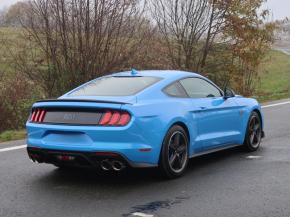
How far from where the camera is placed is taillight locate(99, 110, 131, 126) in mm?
6379

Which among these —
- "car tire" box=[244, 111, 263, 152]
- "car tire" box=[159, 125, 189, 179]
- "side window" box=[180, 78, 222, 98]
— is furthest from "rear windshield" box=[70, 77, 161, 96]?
"car tire" box=[244, 111, 263, 152]

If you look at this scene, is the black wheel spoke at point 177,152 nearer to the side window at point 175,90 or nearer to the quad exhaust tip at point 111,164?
the side window at point 175,90

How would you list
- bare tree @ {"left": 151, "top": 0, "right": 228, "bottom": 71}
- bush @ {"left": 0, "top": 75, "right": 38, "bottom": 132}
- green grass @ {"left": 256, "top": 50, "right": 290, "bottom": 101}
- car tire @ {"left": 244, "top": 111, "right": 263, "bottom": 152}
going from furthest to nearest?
1. green grass @ {"left": 256, "top": 50, "right": 290, "bottom": 101}
2. bare tree @ {"left": 151, "top": 0, "right": 228, "bottom": 71}
3. bush @ {"left": 0, "top": 75, "right": 38, "bottom": 132}
4. car tire @ {"left": 244, "top": 111, "right": 263, "bottom": 152}

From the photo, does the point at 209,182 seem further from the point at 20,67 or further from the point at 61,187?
the point at 20,67

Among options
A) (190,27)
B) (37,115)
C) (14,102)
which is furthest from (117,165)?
Result: (190,27)

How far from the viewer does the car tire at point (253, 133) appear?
9054 millimetres

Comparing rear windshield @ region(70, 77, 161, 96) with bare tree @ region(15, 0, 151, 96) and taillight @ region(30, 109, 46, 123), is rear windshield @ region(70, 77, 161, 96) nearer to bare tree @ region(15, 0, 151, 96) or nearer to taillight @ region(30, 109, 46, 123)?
taillight @ region(30, 109, 46, 123)

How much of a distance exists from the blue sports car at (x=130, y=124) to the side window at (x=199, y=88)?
2 centimetres

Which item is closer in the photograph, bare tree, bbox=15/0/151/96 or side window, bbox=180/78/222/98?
side window, bbox=180/78/222/98

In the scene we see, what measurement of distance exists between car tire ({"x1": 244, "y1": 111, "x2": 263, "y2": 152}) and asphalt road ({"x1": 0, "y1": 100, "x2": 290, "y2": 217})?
0.47m

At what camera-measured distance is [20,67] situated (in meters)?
15.3

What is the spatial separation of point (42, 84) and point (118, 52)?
235 centimetres

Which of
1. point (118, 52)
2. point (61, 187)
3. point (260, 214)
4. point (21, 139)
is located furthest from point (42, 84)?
point (260, 214)

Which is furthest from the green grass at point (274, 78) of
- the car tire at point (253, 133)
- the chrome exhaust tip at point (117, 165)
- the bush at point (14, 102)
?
the chrome exhaust tip at point (117, 165)
